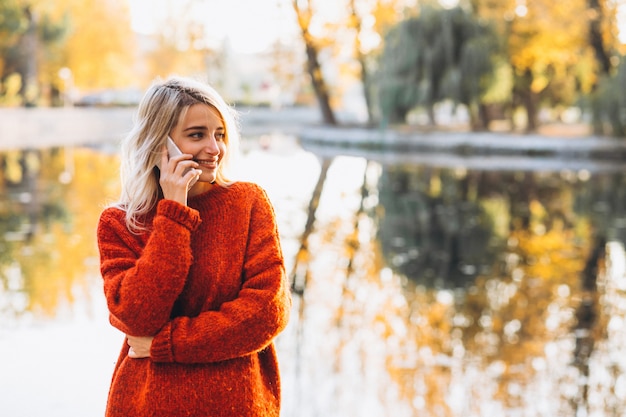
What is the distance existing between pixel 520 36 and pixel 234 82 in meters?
69.7

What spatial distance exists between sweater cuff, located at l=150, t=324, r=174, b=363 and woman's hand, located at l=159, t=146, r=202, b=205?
29cm

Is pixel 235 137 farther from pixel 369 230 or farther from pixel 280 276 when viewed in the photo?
pixel 369 230

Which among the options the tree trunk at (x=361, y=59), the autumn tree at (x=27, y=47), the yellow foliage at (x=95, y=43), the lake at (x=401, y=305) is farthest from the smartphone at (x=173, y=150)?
the yellow foliage at (x=95, y=43)

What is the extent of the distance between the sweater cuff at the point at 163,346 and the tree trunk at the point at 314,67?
108 feet

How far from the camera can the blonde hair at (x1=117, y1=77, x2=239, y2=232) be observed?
2.14 meters

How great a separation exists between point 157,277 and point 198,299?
0.17 m

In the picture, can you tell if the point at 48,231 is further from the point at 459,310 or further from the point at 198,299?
the point at 198,299

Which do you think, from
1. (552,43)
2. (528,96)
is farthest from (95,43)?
(552,43)

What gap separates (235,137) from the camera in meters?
2.27

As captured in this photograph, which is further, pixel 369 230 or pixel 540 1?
pixel 540 1

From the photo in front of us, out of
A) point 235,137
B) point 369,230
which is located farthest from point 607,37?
point 235,137

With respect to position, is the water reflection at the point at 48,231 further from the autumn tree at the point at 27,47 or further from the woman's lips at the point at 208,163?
the autumn tree at the point at 27,47

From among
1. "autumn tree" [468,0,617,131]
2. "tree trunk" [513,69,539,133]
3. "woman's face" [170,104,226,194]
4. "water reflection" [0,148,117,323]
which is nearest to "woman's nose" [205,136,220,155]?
"woman's face" [170,104,226,194]

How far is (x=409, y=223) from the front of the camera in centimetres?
1331
